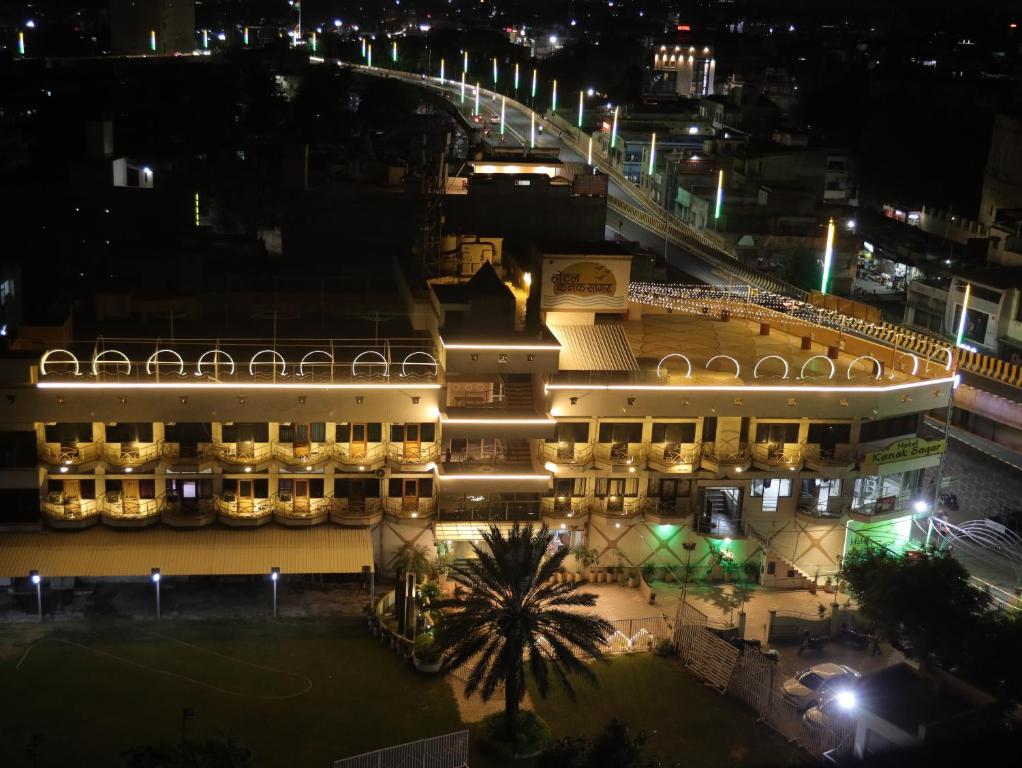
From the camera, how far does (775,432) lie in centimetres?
3753

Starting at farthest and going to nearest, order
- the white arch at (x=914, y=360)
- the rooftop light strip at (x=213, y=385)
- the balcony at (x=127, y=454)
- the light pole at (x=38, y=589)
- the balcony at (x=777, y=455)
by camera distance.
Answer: the white arch at (x=914, y=360)
the balcony at (x=777, y=455)
the balcony at (x=127, y=454)
the rooftop light strip at (x=213, y=385)
the light pole at (x=38, y=589)

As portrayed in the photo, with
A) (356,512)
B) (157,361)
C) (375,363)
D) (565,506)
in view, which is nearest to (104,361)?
(157,361)

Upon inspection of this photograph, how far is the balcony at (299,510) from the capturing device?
116 ft

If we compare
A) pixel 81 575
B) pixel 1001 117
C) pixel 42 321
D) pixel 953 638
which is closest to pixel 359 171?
pixel 42 321

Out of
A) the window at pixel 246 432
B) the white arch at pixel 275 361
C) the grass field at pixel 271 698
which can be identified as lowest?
the grass field at pixel 271 698

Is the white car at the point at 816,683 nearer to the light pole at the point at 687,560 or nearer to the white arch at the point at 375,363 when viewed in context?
the light pole at the point at 687,560

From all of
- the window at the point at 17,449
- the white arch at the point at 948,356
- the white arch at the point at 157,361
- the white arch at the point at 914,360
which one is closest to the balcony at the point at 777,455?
the white arch at the point at 914,360

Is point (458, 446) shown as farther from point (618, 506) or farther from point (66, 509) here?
point (66, 509)

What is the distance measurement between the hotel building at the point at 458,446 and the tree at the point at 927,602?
17.1 ft

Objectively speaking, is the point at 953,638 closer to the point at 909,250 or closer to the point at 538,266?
the point at 538,266

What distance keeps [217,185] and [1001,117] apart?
56.2 m

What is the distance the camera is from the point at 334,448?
1404 inches

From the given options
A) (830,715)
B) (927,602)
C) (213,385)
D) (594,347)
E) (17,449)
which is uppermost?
(594,347)

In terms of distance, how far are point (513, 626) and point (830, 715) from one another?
753 centimetres
